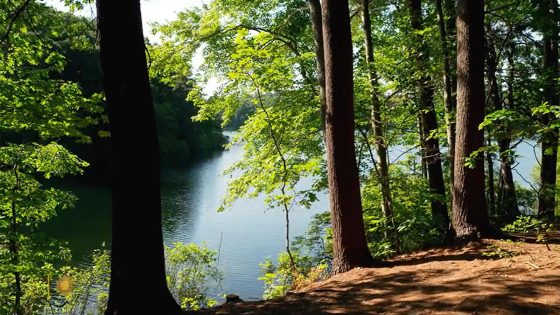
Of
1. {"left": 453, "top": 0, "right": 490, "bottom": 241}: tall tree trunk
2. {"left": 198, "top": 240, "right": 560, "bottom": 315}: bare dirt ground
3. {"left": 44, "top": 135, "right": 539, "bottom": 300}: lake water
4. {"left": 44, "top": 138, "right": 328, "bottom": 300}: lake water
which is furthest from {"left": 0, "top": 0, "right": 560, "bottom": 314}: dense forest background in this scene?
{"left": 44, "top": 138, "right": 328, "bottom": 300}: lake water

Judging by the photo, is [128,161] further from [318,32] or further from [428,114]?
[428,114]

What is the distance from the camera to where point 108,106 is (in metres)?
3.72

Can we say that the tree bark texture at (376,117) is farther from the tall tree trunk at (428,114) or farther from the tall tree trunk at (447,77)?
the tall tree trunk at (447,77)

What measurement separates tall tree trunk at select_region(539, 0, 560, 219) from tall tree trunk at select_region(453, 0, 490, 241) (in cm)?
76

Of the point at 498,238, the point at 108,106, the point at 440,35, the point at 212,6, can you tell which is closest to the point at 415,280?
the point at 498,238

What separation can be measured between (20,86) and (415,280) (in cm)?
630

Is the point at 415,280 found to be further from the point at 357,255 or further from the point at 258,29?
the point at 258,29

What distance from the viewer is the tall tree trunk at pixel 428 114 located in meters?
7.84

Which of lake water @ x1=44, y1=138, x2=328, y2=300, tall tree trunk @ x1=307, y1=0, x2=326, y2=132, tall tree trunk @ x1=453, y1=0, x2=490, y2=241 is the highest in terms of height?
tall tree trunk @ x1=307, y1=0, x2=326, y2=132

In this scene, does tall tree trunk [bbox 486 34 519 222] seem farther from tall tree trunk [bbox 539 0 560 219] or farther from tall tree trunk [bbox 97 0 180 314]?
tall tree trunk [bbox 97 0 180 314]

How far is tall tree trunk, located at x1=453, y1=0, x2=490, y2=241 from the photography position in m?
5.54

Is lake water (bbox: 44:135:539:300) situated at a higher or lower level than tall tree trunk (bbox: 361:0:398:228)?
lower

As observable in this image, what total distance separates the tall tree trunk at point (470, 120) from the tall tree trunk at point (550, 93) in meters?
0.76

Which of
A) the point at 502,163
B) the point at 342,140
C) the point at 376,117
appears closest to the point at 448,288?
the point at 342,140
